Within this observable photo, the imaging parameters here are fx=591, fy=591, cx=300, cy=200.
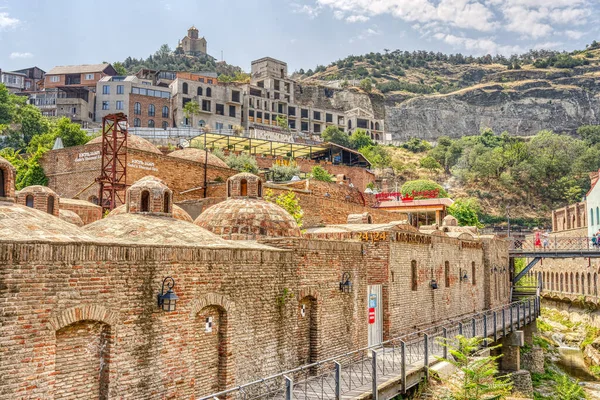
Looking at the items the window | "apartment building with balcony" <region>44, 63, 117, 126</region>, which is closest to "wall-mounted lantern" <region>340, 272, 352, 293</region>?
the window

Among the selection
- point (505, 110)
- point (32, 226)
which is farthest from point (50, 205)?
point (505, 110)

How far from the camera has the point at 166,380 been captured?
10.7 m

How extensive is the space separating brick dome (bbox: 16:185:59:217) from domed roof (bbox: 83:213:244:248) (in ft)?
11.1

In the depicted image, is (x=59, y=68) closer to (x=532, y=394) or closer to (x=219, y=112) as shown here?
(x=219, y=112)

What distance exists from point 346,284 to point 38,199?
9549 millimetres

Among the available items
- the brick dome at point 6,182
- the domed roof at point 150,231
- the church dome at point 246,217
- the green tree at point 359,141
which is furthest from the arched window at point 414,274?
the green tree at point 359,141

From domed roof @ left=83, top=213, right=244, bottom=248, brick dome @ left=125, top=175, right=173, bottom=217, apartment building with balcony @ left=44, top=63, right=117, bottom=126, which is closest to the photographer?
domed roof @ left=83, top=213, right=244, bottom=248

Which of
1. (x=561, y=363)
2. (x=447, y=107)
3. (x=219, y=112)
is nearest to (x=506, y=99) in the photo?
(x=447, y=107)

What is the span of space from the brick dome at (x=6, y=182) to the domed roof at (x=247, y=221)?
6515 millimetres

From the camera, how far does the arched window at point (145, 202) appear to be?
15977mm

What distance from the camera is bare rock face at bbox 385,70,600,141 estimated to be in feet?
386

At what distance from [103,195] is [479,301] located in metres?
19.4

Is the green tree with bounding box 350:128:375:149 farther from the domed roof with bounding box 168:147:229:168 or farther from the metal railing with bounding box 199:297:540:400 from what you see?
the metal railing with bounding box 199:297:540:400

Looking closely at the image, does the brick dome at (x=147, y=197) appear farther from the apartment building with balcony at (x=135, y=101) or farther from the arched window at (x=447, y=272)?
the apartment building with balcony at (x=135, y=101)
